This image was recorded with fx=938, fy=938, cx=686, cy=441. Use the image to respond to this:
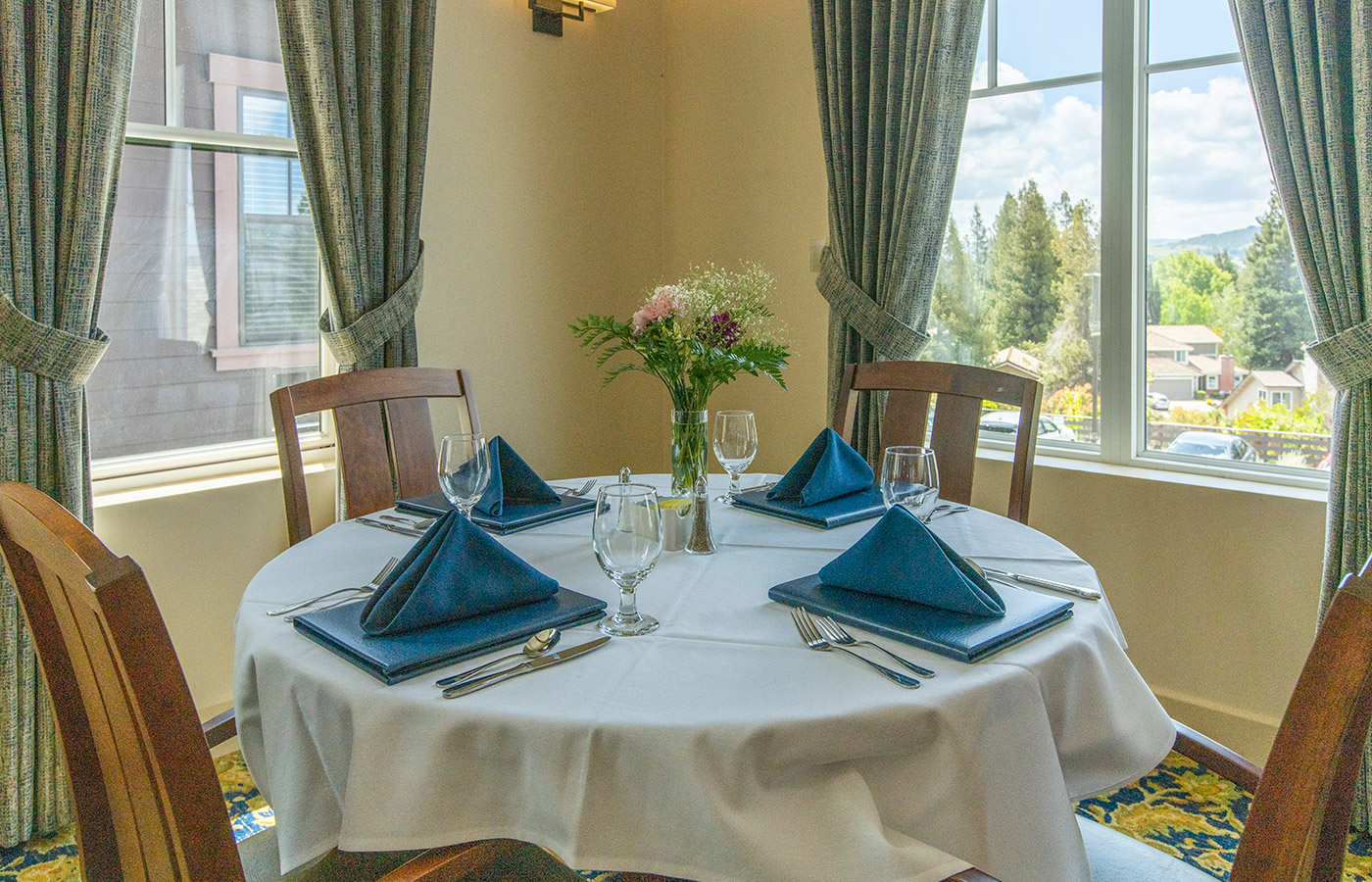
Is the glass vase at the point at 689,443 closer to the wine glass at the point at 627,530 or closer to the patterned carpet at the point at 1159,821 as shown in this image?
the wine glass at the point at 627,530

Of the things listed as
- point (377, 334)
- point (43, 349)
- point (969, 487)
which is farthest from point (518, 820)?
point (377, 334)

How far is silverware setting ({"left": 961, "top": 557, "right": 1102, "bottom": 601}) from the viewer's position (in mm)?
1312

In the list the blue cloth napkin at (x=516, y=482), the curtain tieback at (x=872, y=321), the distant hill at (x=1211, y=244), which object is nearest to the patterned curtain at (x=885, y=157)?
the curtain tieback at (x=872, y=321)

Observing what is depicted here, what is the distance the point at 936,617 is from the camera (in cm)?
118

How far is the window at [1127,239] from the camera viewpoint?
97.8 inches

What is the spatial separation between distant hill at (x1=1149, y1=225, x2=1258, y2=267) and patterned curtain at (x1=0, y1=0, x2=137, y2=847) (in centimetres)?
267

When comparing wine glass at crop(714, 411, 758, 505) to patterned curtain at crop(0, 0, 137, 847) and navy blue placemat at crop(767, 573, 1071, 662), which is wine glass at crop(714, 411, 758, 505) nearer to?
navy blue placemat at crop(767, 573, 1071, 662)

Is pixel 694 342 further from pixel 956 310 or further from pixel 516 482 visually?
pixel 956 310

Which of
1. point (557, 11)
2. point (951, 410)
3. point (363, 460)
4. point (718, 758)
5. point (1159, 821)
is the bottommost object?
point (1159, 821)

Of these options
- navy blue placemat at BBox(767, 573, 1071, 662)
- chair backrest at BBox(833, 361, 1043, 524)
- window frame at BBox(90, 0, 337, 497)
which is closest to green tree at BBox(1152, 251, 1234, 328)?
chair backrest at BBox(833, 361, 1043, 524)

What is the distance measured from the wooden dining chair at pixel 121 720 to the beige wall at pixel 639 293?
1476 mm

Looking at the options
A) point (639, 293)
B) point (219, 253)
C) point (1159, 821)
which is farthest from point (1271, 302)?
point (219, 253)

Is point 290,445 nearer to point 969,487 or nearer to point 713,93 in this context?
point 969,487

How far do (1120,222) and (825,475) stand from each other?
147 cm
